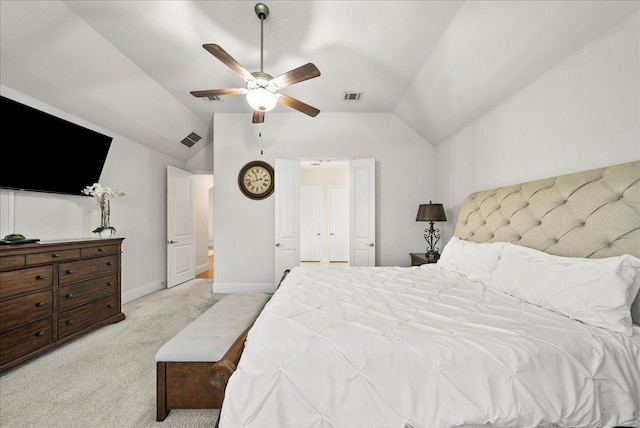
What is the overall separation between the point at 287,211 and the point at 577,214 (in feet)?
11.2

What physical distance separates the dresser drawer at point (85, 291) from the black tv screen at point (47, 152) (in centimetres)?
109

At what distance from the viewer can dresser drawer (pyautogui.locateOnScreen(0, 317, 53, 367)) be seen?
79.9 inches

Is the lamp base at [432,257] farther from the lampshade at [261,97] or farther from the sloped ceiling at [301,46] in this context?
the lampshade at [261,97]

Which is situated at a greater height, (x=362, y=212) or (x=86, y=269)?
(x=362, y=212)

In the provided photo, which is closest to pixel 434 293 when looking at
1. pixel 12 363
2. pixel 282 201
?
pixel 282 201

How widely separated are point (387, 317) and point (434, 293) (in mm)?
612

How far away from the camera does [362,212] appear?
13.8ft

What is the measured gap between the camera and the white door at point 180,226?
182 inches

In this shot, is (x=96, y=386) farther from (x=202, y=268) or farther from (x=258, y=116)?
(x=202, y=268)

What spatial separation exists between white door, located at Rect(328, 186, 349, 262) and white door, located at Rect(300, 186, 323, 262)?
332mm

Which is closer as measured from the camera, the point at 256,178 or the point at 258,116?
the point at 258,116

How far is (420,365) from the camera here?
1024 mm


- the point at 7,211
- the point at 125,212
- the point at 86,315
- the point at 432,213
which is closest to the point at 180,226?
the point at 125,212

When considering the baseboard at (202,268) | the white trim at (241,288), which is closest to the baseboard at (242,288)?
the white trim at (241,288)
